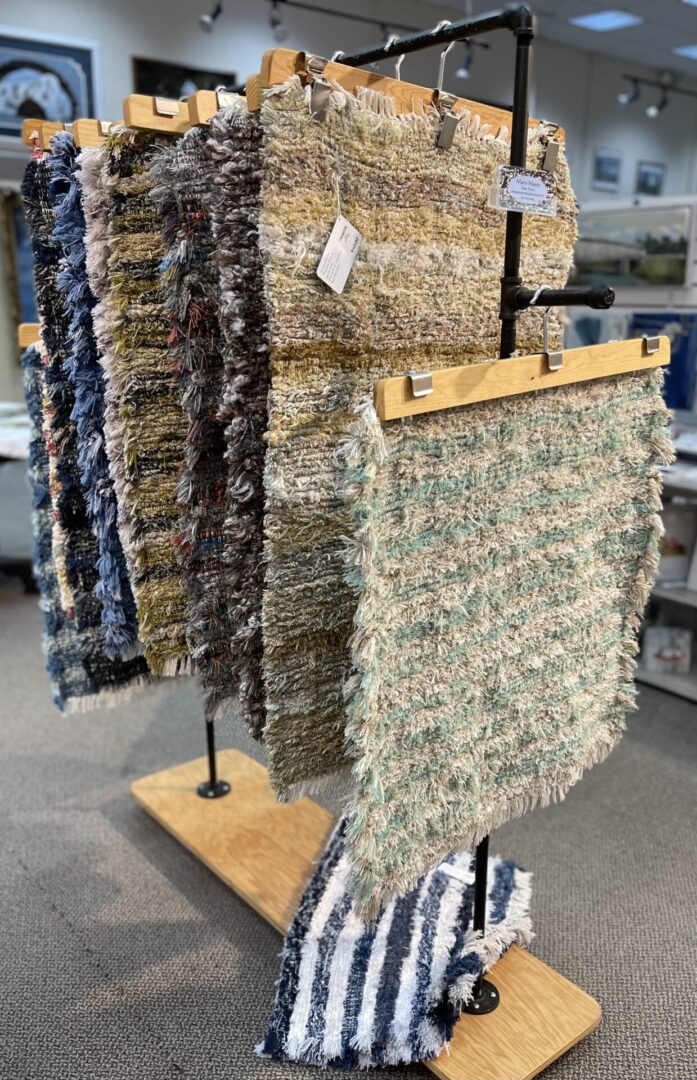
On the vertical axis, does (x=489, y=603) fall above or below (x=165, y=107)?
below

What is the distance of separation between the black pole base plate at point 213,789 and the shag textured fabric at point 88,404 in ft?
2.38

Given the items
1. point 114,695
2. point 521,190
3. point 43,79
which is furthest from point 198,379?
point 43,79

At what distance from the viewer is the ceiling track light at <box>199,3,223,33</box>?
4.56 meters

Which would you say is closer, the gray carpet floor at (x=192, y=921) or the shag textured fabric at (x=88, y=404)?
the shag textured fabric at (x=88, y=404)

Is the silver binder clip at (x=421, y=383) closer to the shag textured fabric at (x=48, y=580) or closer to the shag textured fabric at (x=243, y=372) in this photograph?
the shag textured fabric at (x=243, y=372)

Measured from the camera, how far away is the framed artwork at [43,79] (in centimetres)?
426

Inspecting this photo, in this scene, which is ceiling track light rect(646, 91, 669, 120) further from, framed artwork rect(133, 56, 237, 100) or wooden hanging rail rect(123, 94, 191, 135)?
wooden hanging rail rect(123, 94, 191, 135)

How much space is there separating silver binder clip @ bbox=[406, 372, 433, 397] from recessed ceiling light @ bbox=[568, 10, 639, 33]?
21.4 ft

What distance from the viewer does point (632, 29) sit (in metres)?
6.52

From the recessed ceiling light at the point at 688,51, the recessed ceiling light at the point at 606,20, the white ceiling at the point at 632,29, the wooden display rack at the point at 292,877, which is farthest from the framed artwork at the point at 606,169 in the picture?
the wooden display rack at the point at 292,877

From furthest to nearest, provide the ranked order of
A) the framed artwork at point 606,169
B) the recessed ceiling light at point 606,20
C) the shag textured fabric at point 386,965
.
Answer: the framed artwork at point 606,169 → the recessed ceiling light at point 606,20 → the shag textured fabric at point 386,965

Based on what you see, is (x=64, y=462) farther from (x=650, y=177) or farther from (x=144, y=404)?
(x=650, y=177)

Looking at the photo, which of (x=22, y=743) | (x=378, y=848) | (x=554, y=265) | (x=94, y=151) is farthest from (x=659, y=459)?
(x=22, y=743)

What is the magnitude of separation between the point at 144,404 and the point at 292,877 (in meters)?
1.09
